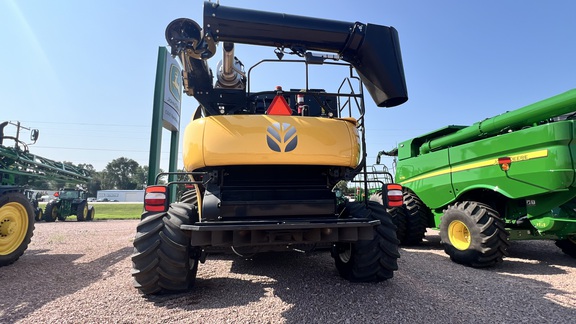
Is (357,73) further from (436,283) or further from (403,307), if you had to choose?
(436,283)

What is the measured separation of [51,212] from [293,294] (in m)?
18.7

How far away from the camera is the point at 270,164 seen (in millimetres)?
3225

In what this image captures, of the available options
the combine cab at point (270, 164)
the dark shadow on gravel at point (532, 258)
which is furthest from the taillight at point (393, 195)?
the dark shadow on gravel at point (532, 258)

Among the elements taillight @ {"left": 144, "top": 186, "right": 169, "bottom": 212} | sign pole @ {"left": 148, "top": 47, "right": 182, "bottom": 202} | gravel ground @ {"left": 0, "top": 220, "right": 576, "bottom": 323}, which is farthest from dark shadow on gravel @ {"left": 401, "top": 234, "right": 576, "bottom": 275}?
sign pole @ {"left": 148, "top": 47, "right": 182, "bottom": 202}

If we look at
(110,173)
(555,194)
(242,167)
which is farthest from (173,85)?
(110,173)

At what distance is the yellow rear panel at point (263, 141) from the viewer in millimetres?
3100

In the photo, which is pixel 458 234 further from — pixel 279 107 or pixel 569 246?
pixel 279 107

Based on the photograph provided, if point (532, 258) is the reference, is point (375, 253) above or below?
above

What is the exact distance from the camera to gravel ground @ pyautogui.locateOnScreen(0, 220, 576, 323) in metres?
2.85

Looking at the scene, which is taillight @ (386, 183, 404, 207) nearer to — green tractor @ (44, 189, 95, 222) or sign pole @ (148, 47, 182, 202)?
sign pole @ (148, 47, 182, 202)

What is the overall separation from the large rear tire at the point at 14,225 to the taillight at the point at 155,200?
Result: 3.86 meters

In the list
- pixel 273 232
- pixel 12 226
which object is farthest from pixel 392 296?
pixel 12 226

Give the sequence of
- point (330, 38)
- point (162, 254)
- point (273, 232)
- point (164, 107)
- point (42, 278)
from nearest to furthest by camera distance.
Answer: point (273, 232)
point (162, 254)
point (330, 38)
point (42, 278)
point (164, 107)

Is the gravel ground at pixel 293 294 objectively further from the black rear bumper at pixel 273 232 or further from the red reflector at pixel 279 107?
the red reflector at pixel 279 107
